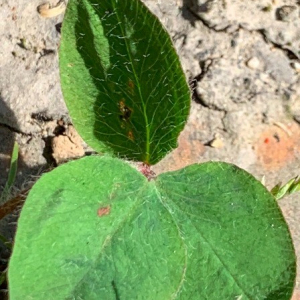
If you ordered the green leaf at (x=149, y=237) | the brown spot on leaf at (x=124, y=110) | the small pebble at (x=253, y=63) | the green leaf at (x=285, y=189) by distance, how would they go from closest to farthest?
the green leaf at (x=149, y=237) < the brown spot on leaf at (x=124, y=110) < the green leaf at (x=285, y=189) < the small pebble at (x=253, y=63)

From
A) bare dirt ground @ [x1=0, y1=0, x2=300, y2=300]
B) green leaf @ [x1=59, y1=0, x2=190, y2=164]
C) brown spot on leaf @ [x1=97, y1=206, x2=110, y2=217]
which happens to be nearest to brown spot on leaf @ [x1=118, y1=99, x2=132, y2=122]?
green leaf @ [x1=59, y1=0, x2=190, y2=164]

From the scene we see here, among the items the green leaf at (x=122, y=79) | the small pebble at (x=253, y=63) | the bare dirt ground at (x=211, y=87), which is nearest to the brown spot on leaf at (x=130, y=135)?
the green leaf at (x=122, y=79)

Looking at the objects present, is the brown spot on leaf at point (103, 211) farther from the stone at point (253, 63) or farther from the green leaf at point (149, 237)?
the stone at point (253, 63)

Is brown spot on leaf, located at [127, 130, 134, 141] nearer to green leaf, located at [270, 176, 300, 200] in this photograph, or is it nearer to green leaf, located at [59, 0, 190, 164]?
green leaf, located at [59, 0, 190, 164]

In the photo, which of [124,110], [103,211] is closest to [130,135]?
[124,110]

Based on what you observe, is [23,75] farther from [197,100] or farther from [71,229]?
[71,229]

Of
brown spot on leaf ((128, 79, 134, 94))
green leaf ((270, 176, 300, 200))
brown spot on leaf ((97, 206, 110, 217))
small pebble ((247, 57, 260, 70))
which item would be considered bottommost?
green leaf ((270, 176, 300, 200))

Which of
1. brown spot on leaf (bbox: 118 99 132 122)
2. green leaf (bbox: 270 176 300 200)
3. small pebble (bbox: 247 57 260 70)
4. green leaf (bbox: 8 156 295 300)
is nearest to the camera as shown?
green leaf (bbox: 8 156 295 300)
